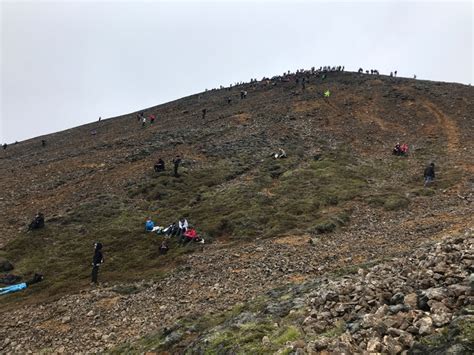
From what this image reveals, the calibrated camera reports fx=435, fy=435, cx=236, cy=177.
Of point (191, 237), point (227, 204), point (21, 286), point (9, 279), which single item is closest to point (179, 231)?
point (191, 237)

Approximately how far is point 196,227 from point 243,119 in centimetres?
3673

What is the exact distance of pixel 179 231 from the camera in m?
31.2

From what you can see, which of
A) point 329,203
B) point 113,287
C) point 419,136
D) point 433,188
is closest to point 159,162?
point 329,203

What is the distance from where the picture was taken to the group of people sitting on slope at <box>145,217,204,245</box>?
29831 mm

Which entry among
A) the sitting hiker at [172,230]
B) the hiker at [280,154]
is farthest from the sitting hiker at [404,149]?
the sitting hiker at [172,230]

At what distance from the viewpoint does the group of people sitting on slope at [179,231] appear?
97.9 ft

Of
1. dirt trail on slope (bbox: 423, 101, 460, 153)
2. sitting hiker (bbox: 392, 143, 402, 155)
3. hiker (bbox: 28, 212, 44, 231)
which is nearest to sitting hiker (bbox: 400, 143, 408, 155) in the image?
sitting hiker (bbox: 392, 143, 402, 155)

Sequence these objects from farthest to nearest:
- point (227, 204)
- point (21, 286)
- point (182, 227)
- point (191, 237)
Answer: point (227, 204) → point (182, 227) → point (191, 237) → point (21, 286)

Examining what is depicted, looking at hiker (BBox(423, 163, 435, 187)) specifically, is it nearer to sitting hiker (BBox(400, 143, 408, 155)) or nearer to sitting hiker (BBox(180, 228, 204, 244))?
sitting hiker (BBox(400, 143, 408, 155))

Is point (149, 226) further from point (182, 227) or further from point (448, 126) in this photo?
point (448, 126)

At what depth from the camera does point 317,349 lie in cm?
1145

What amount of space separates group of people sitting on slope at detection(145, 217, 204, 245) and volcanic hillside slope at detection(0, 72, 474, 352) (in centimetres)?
93

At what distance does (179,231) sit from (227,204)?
6.41m

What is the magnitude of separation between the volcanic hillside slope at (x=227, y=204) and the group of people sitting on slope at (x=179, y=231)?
935 mm
